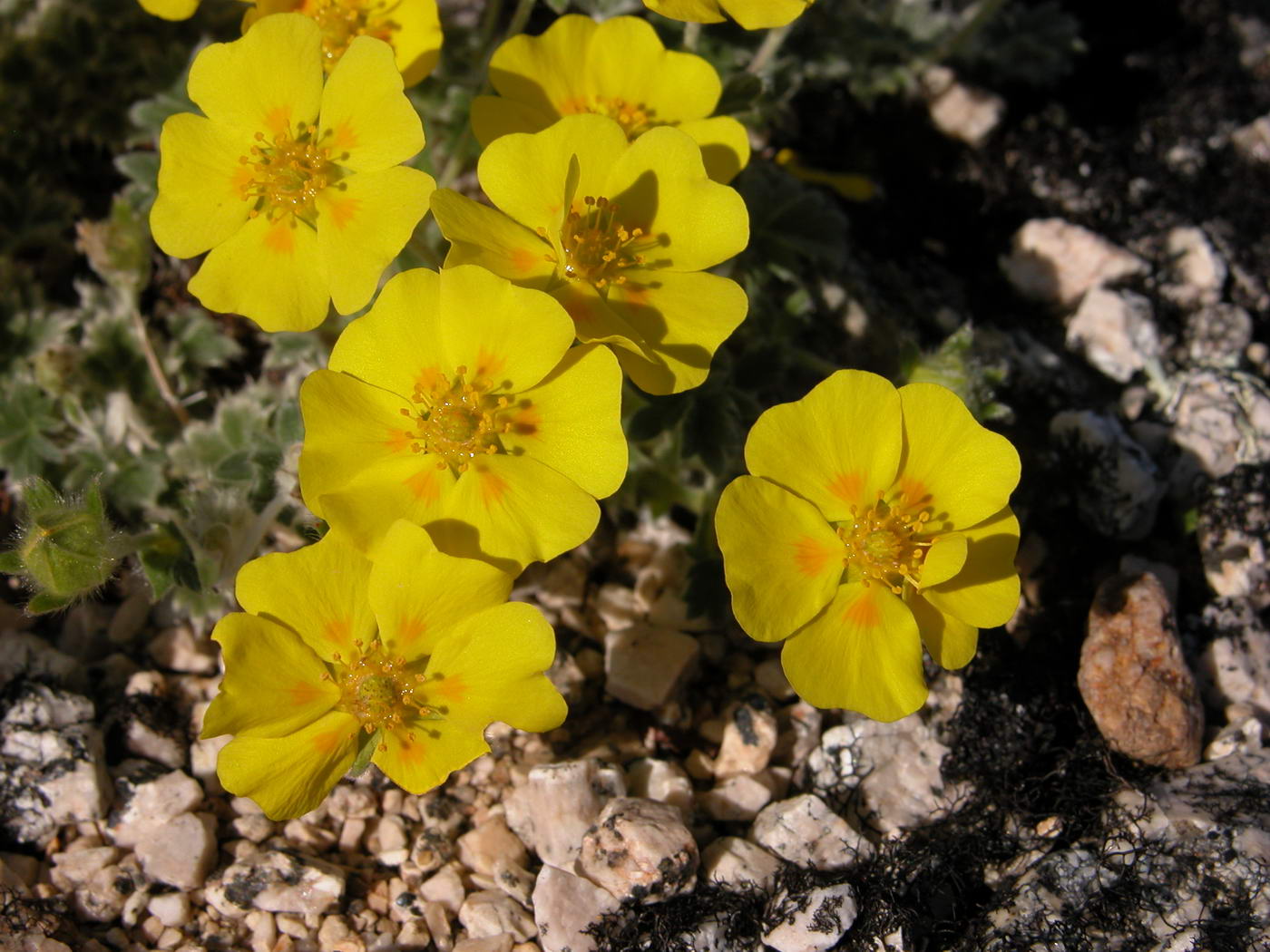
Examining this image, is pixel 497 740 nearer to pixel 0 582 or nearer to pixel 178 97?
pixel 0 582

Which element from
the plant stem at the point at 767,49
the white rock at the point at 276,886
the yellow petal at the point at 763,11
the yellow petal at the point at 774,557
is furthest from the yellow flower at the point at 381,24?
the white rock at the point at 276,886

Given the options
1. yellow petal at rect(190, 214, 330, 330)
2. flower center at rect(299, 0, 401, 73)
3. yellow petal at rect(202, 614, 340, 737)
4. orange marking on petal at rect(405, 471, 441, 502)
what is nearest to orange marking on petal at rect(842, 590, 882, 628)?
orange marking on petal at rect(405, 471, 441, 502)

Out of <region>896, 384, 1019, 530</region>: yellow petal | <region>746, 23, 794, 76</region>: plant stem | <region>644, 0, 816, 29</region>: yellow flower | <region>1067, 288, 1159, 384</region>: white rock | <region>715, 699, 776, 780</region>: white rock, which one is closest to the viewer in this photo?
<region>896, 384, 1019, 530</region>: yellow petal

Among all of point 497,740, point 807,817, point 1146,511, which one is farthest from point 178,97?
point 1146,511

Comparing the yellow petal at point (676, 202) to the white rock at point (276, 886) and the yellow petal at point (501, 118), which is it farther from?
the white rock at point (276, 886)

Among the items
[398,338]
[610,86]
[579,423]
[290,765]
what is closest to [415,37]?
[610,86]

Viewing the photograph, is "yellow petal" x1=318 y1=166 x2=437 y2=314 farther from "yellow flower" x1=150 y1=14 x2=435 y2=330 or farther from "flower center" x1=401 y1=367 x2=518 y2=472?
"flower center" x1=401 y1=367 x2=518 y2=472
